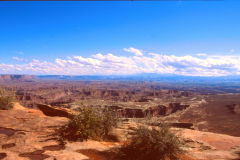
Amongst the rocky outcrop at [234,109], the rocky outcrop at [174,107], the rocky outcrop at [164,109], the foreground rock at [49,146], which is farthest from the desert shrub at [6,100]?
the rocky outcrop at [234,109]

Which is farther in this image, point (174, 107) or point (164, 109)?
point (174, 107)

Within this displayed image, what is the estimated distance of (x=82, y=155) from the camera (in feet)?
19.4

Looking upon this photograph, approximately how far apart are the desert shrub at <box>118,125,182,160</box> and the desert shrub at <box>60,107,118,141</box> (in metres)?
1.71

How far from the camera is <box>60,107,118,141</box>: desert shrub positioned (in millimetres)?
7450

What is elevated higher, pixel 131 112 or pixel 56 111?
pixel 56 111

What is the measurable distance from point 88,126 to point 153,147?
278 centimetres

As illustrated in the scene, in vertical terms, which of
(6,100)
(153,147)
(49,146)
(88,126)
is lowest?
(49,146)

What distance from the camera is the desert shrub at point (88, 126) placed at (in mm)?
7450

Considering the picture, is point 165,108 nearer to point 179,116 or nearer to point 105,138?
point 179,116

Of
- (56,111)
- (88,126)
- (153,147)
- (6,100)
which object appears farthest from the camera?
(56,111)

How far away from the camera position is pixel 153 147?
20.1 feet

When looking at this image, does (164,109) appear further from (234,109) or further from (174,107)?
(234,109)

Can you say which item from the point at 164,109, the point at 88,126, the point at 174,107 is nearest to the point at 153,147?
the point at 88,126

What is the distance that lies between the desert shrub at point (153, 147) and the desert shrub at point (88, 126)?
1.71 m
